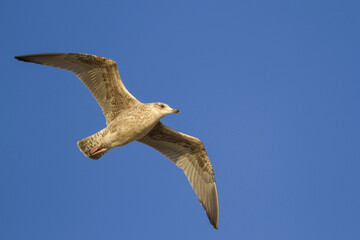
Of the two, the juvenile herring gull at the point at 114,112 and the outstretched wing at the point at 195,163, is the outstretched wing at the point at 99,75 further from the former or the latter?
the outstretched wing at the point at 195,163

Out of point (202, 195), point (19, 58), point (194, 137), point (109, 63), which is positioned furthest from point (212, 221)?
point (19, 58)

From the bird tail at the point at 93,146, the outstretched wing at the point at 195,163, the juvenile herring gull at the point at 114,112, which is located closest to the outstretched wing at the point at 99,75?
the juvenile herring gull at the point at 114,112

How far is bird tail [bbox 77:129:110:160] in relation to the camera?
840 centimetres

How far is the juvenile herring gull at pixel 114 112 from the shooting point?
8.08m

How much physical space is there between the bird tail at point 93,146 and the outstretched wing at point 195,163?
1102 mm

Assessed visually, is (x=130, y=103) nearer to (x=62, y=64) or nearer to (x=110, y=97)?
(x=110, y=97)

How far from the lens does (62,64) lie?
8.18m

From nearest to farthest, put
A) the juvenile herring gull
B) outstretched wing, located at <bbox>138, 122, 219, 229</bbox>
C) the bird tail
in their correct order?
the juvenile herring gull → the bird tail → outstretched wing, located at <bbox>138, 122, 219, 229</bbox>

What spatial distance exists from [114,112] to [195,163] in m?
2.19

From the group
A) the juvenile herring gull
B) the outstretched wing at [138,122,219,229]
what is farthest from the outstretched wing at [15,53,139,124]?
the outstretched wing at [138,122,219,229]

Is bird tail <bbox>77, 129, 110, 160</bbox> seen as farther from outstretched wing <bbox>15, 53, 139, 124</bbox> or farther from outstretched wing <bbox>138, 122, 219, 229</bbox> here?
outstretched wing <bbox>138, 122, 219, 229</bbox>

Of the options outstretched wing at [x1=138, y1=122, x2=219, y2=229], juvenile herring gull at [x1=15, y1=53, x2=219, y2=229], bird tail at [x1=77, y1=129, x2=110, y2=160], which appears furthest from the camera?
outstretched wing at [x1=138, y1=122, x2=219, y2=229]

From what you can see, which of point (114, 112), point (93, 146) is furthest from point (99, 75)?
point (93, 146)

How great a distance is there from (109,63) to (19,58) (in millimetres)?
1693
